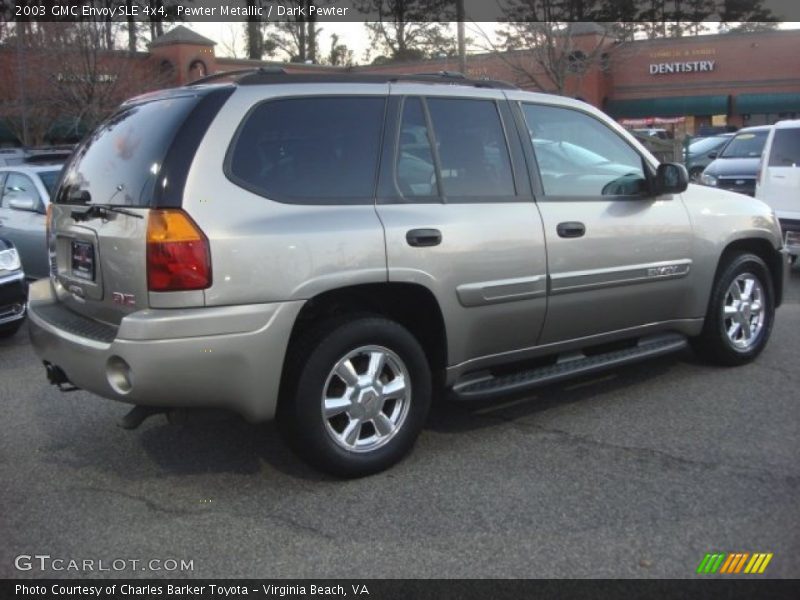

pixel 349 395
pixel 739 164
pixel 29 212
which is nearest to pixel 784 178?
pixel 739 164

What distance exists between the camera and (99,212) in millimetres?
3777

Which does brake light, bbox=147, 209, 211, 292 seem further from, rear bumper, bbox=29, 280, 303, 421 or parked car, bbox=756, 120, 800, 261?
parked car, bbox=756, 120, 800, 261

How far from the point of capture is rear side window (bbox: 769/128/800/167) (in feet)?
32.1

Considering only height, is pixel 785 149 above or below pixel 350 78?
below

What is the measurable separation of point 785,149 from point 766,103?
113ft

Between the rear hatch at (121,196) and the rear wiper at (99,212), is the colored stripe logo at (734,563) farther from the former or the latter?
the rear wiper at (99,212)

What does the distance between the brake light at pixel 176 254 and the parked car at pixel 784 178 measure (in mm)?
7863

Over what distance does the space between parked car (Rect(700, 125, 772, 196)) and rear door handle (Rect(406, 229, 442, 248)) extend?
11059 mm

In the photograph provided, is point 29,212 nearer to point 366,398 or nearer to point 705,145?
point 366,398

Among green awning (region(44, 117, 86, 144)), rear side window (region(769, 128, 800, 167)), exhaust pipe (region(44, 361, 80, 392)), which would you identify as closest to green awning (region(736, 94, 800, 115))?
green awning (region(44, 117, 86, 144))

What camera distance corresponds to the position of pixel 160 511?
3.70 metres

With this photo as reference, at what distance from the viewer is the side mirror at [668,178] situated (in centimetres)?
498

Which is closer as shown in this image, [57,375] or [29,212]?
[57,375]
